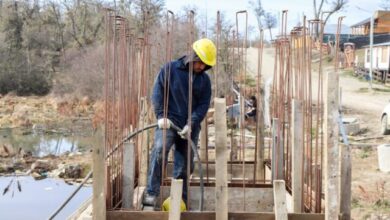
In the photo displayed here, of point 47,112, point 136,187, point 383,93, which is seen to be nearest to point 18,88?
point 47,112

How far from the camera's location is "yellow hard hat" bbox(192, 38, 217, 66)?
4312 millimetres

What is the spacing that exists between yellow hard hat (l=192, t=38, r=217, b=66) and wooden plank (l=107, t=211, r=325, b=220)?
122cm

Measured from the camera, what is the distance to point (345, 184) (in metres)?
3.73

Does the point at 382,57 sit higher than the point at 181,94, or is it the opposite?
the point at 181,94

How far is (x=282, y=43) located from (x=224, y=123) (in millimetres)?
1874

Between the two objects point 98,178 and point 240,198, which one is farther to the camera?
point 240,198

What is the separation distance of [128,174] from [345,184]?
165cm

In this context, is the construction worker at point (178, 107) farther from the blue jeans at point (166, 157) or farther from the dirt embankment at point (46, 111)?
the dirt embankment at point (46, 111)

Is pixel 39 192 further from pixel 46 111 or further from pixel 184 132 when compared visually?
pixel 46 111

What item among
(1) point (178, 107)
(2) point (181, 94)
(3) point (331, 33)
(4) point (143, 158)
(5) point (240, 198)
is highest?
(3) point (331, 33)

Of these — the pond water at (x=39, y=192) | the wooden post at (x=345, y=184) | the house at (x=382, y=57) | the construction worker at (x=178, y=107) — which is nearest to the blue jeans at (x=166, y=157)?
the construction worker at (x=178, y=107)

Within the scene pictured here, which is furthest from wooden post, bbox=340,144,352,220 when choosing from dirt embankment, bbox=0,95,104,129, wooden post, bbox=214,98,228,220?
dirt embankment, bbox=0,95,104,129

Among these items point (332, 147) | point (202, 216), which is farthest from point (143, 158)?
point (332, 147)

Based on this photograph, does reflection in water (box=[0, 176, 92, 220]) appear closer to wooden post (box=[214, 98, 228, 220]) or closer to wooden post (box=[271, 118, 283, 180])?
wooden post (box=[271, 118, 283, 180])
